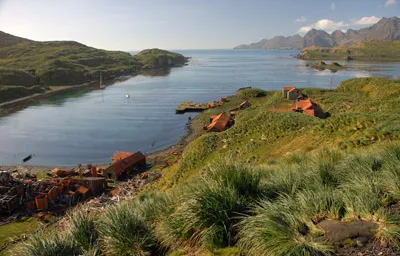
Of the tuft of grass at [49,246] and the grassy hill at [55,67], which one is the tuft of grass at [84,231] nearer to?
the tuft of grass at [49,246]

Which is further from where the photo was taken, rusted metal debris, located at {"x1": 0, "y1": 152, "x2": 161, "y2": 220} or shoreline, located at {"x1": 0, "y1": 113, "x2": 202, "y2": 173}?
shoreline, located at {"x1": 0, "y1": 113, "x2": 202, "y2": 173}

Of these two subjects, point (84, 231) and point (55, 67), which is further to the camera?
point (55, 67)

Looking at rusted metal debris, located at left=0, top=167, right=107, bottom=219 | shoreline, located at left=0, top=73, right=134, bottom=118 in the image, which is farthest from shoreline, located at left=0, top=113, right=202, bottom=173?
shoreline, located at left=0, top=73, right=134, bottom=118

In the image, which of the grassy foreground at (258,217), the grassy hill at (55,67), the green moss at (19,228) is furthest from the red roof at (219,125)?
the grassy hill at (55,67)

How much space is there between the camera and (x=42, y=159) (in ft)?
145

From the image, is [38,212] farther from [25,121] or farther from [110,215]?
[25,121]

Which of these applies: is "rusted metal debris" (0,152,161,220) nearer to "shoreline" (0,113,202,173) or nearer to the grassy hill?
"shoreline" (0,113,202,173)

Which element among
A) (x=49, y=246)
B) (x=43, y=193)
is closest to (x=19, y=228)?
(x=43, y=193)

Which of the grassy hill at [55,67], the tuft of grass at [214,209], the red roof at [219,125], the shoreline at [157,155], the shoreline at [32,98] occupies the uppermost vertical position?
the grassy hill at [55,67]

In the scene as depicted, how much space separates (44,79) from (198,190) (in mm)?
131719

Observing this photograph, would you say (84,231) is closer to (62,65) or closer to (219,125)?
(219,125)

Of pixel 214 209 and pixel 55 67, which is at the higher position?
pixel 55 67

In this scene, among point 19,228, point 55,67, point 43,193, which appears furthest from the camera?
point 55,67

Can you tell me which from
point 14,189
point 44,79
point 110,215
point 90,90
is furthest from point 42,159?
point 44,79
